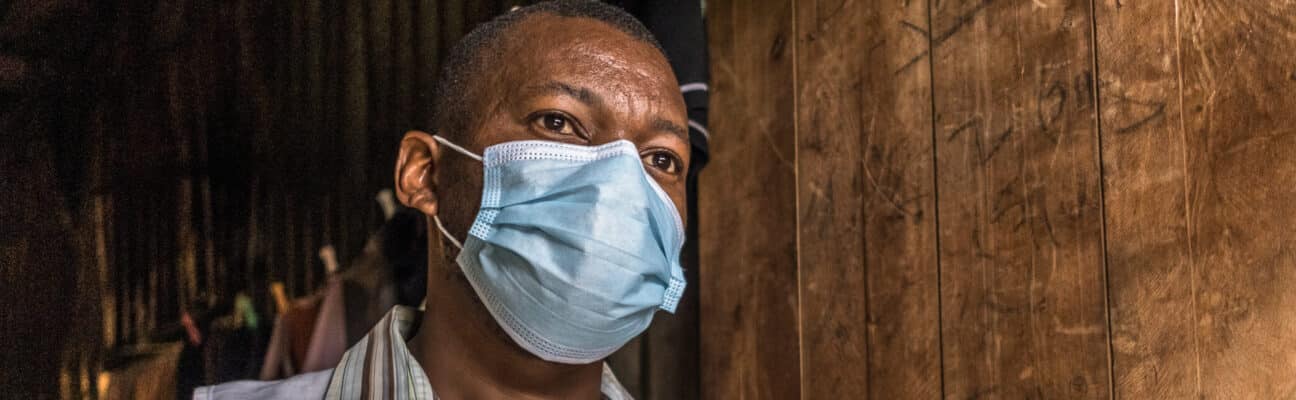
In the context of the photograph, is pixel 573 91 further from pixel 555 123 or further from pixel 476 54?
pixel 476 54

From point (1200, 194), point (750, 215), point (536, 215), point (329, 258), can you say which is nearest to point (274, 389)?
point (329, 258)

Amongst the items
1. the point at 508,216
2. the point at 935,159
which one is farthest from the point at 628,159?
the point at 935,159

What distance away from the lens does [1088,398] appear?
67.2 inches

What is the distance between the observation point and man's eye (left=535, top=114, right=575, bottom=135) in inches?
59.8

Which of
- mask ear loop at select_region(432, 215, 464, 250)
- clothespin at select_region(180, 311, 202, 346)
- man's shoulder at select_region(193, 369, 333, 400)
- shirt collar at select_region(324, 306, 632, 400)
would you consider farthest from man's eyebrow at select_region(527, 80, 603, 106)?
clothespin at select_region(180, 311, 202, 346)

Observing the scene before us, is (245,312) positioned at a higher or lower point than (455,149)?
lower

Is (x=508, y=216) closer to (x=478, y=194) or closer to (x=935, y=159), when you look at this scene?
(x=478, y=194)

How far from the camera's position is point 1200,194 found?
1597 millimetres

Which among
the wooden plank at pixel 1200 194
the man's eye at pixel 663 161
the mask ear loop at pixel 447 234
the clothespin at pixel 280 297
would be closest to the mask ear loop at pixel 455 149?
the mask ear loop at pixel 447 234

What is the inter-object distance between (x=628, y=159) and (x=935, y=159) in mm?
767

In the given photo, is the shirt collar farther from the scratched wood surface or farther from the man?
the scratched wood surface

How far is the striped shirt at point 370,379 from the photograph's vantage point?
152cm

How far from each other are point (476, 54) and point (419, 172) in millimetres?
230

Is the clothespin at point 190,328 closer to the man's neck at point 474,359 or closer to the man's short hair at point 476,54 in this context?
the man's neck at point 474,359
